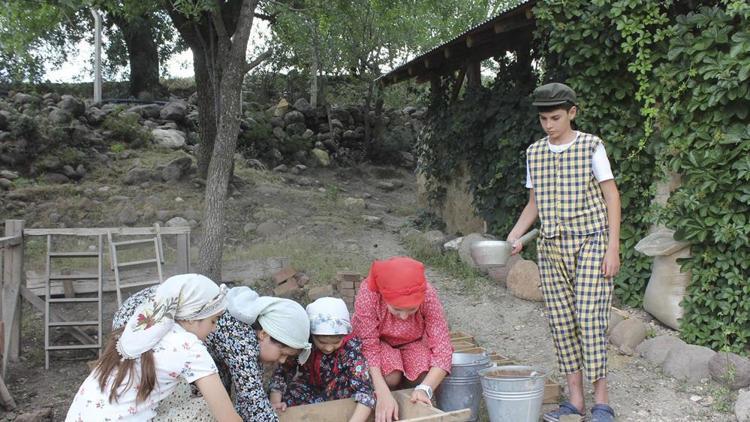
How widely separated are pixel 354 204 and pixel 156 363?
9129mm

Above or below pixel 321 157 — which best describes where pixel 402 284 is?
below

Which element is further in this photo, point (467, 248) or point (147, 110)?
point (147, 110)

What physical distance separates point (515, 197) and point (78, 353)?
4.68m

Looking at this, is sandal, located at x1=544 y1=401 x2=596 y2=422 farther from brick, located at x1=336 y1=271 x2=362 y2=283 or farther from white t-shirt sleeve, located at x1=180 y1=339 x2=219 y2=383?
brick, located at x1=336 y1=271 x2=362 y2=283

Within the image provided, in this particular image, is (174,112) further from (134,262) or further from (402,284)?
(402,284)

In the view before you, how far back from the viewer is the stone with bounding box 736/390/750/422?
371 cm

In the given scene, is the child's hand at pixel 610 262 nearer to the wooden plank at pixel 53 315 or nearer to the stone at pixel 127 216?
the wooden plank at pixel 53 315

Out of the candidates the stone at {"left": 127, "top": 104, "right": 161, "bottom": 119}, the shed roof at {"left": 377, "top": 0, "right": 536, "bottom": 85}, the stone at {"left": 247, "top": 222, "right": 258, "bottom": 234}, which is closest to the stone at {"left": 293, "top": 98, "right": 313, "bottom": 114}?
Answer: the stone at {"left": 127, "top": 104, "right": 161, "bottom": 119}

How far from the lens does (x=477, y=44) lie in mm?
8359

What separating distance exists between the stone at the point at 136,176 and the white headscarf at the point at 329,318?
8.34m

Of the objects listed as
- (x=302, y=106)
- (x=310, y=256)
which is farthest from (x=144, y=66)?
(x=310, y=256)

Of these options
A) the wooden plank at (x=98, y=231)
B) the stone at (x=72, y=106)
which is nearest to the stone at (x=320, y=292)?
the wooden plank at (x=98, y=231)

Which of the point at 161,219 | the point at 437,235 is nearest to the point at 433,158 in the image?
the point at 437,235

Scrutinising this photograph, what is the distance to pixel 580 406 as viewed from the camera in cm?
363
